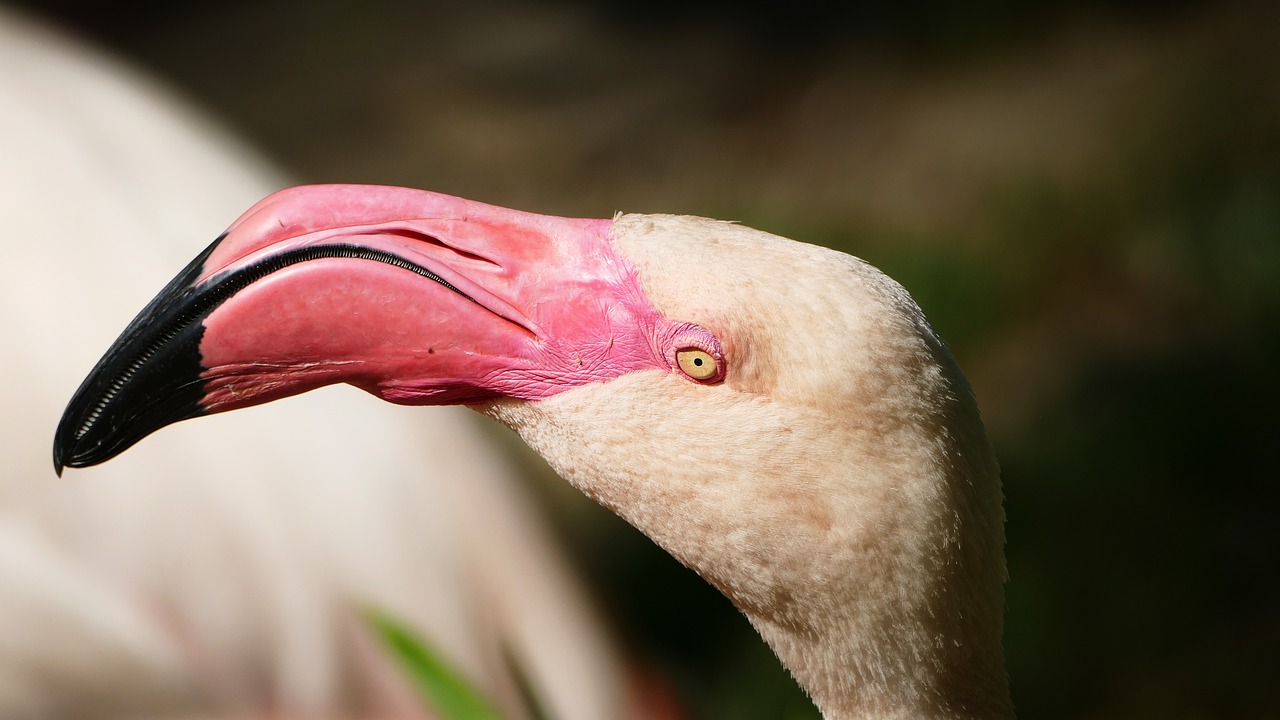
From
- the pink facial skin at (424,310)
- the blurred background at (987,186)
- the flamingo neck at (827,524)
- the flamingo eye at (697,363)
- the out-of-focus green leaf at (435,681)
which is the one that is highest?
the blurred background at (987,186)

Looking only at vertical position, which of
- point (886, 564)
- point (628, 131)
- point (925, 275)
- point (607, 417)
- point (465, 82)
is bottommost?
point (886, 564)

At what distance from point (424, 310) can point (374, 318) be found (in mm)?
66

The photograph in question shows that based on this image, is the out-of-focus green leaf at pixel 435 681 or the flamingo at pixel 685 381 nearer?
the flamingo at pixel 685 381

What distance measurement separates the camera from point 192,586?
238 centimetres

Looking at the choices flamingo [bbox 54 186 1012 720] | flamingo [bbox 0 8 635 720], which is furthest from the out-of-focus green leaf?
flamingo [bbox 0 8 635 720]

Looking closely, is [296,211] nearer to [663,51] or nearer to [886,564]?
[886,564]

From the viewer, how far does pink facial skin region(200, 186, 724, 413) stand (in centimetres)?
145

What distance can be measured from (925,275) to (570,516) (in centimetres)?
181

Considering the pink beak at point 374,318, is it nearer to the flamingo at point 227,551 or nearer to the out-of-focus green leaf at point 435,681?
the out-of-focus green leaf at point 435,681

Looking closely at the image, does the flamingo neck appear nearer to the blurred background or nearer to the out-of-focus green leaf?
the out-of-focus green leaf

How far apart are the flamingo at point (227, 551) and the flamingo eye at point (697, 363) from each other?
1164mm

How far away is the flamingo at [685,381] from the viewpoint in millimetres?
1378

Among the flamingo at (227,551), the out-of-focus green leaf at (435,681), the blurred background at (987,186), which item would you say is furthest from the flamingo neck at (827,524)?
the blurred background at (987,186)

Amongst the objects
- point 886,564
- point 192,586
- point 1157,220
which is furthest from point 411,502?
point 1157,220
